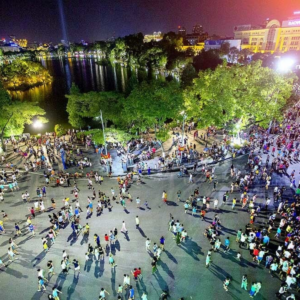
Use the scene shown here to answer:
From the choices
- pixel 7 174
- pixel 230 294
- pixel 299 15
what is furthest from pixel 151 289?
pixel 299 15

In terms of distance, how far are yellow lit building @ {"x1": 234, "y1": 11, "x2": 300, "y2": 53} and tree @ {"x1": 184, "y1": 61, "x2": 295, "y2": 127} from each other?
4102 inches

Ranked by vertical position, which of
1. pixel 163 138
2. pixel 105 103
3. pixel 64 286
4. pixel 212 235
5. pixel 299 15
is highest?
pixel 299 15

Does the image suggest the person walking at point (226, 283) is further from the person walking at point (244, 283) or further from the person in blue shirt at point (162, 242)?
the person in blue shirt at point (162, 242)

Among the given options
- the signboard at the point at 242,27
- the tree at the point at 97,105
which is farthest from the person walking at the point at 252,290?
the signboard at the point at 242,27

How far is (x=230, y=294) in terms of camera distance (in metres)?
12.2

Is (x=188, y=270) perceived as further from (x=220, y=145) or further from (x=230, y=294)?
(x=220, y=145)

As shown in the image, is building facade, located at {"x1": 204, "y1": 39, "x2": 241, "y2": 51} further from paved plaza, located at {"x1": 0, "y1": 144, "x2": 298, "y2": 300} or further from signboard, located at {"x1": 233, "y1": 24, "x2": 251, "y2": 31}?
paved plaza, located at {"x1": 0, "y1": 144, "x2": 298, "y2": 300}

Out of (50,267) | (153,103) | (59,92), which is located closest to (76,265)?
(50,267)

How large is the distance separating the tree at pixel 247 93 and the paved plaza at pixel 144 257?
892cm

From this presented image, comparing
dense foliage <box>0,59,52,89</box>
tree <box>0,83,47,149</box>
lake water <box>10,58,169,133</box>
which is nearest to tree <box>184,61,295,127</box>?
tree <box>0,83,47,149</box>

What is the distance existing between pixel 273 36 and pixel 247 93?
388 ft

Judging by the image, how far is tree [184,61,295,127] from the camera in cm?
2536

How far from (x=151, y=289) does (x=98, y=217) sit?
23.3 feet

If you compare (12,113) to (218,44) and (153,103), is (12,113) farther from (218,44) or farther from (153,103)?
(218,44)
